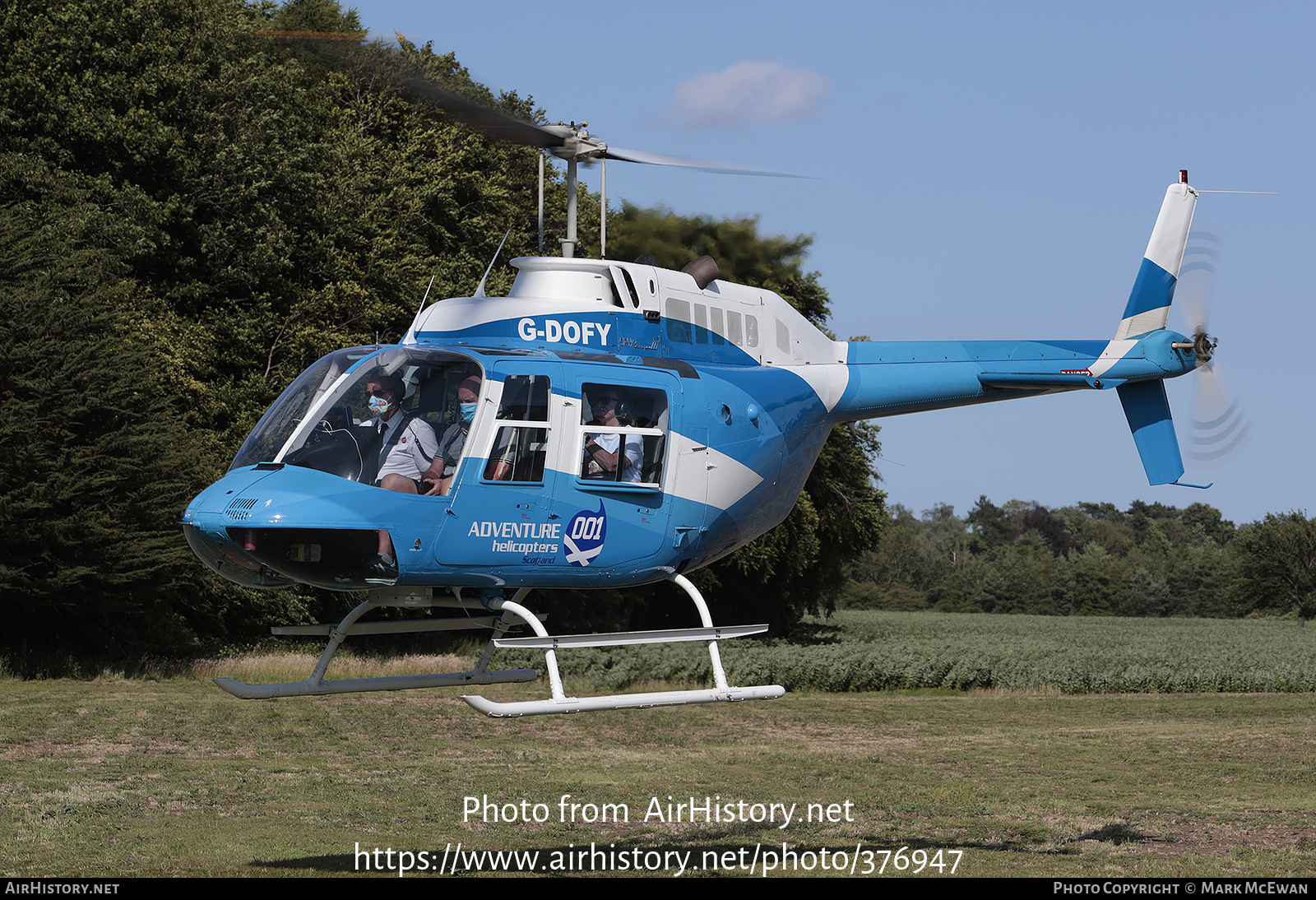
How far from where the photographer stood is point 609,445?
1099 centimetres

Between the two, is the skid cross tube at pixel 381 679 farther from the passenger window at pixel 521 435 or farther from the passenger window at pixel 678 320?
the passenger window at pixel 678 320

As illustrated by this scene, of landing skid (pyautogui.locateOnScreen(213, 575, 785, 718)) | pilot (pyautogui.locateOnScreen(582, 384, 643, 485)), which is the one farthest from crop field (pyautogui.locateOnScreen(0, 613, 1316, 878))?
pilot (pyautogui.locateOnScreen(582, 384, 643, 485))

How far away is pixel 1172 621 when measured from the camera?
83875mm

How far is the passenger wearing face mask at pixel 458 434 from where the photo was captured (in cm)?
1027

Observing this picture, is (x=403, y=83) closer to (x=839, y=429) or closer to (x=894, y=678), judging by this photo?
(x=894, y=678)

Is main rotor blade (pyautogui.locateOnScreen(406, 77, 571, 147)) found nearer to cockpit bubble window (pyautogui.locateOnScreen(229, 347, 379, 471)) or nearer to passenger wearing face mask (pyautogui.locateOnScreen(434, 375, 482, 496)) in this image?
cockpit bubble window (pyautogui.locateOnScreen(229, 347, 379, 471))

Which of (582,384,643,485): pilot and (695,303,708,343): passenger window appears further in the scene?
(695,303,708,343): passenger window

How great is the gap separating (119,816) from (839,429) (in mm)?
31674

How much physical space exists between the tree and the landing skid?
80.0 m

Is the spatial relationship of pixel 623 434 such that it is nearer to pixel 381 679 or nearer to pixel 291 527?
pixel 291 527

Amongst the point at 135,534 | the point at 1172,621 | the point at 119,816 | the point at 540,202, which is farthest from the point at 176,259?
the point at 1172,621

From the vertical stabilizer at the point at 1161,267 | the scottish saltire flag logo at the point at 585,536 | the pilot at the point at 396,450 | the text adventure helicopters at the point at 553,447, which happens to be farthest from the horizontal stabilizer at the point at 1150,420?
the pilot at the point at 396,450

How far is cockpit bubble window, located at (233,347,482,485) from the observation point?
9.94 m

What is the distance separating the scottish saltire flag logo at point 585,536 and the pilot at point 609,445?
1.00ft
